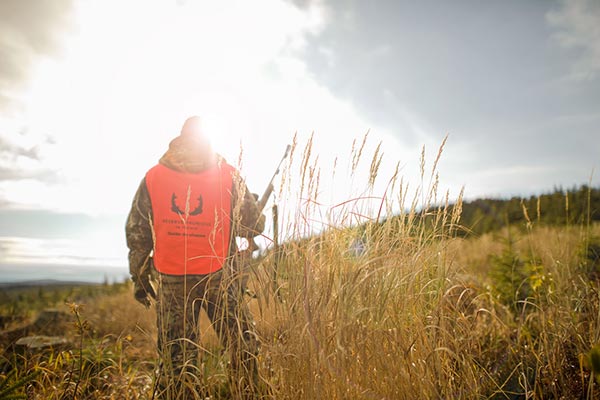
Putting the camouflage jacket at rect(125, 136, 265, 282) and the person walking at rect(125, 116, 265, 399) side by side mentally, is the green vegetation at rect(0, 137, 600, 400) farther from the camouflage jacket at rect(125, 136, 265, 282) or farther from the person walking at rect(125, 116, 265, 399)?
the camouflage jacket at rect(125, 136, 265, 282)

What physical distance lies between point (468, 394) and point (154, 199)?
9.31 ft

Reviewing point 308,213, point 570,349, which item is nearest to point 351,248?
point 308,213

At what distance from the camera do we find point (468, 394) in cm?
210

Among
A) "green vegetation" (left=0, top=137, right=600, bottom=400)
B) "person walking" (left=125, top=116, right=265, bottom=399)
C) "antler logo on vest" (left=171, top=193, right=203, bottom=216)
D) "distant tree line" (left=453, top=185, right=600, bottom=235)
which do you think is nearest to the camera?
"green vegetation" (left=0, top=137, right=600, bottom=400)

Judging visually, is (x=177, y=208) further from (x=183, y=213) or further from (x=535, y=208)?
(x=535, y=208)

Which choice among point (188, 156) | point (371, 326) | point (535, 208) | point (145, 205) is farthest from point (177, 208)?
point (535, 208)

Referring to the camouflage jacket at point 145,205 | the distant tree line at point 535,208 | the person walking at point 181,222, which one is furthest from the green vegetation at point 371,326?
the distant tree line at point 535,208

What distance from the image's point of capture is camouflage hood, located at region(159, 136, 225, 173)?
356 cm

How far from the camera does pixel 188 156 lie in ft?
11.8

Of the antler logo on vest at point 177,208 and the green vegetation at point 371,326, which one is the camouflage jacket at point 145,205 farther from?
the green vegetation at point 371,326

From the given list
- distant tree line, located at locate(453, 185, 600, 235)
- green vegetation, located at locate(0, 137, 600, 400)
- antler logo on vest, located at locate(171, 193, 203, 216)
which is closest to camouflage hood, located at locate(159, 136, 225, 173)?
antler logo on vest, located at locate(171, 193, 203, 216)

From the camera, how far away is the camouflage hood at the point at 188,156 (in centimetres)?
356

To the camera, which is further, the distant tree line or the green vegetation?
the distant tree line

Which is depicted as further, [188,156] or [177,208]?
[188,156]
